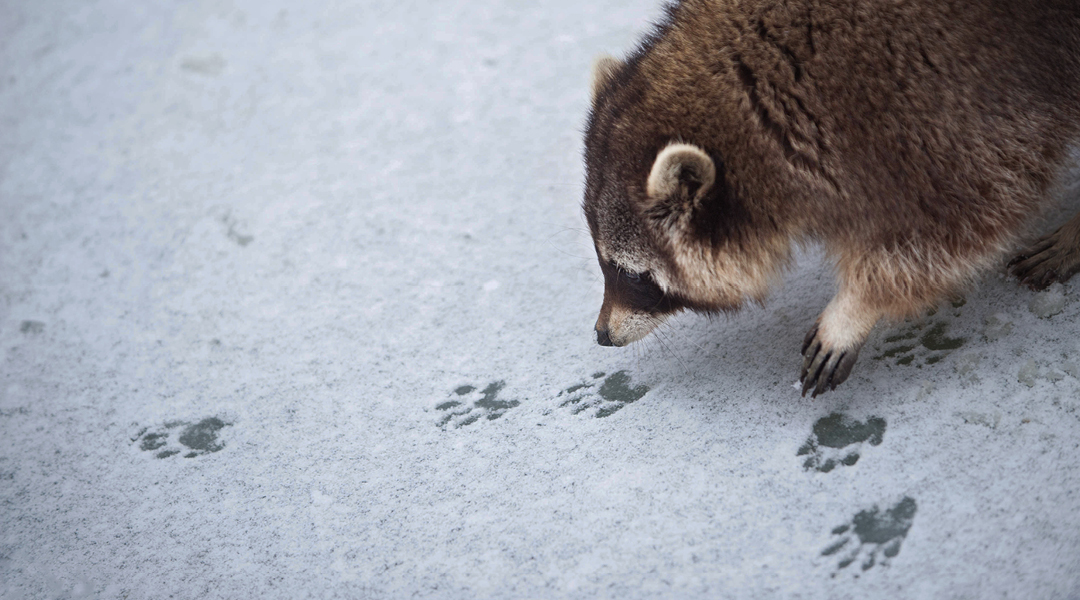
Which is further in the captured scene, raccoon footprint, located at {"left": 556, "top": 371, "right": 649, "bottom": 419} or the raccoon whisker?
the raccoon whisker

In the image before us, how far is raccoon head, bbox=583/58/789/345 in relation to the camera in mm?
2188

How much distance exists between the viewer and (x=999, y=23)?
213cm

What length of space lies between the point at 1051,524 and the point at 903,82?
3.73 ft

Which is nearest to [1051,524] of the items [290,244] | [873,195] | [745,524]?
[745,524]

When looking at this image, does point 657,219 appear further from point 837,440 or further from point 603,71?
point 837,440

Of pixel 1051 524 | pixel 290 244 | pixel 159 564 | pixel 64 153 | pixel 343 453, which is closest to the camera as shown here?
pixel 1051 524

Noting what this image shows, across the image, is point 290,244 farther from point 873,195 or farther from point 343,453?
point 873,195

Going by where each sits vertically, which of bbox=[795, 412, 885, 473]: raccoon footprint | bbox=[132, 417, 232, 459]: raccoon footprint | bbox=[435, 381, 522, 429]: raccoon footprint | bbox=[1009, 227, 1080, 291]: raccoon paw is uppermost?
bbox=[1009, 227, 1080, 291]: raccoon paw

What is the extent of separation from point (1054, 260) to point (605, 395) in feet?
4.61

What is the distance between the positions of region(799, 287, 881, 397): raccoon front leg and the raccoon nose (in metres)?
0.59

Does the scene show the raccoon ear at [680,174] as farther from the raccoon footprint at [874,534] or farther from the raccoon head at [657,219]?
the raccoon footprint at [874,534]

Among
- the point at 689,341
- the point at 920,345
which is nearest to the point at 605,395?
the point at 689,341

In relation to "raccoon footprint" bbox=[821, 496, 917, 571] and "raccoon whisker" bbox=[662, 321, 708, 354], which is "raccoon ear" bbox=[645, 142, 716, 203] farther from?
"raccoon footprint" bbox=[821, 496, 917, 571]

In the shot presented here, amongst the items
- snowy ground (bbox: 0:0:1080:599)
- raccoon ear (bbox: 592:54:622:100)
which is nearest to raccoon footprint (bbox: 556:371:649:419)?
snowy ground (bbox: 0:0:1080:599)
